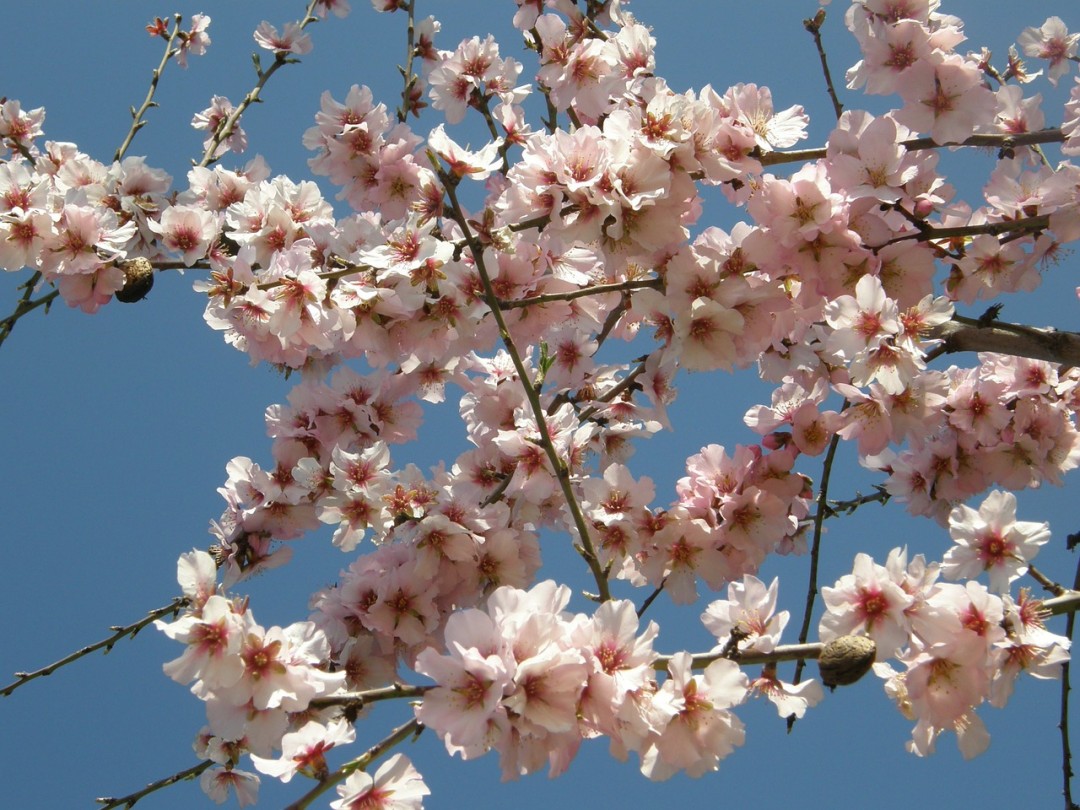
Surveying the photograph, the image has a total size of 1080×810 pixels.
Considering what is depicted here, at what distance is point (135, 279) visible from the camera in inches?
136

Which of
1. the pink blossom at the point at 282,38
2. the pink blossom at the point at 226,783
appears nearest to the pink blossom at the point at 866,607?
the pink blossom at the point at 226,783

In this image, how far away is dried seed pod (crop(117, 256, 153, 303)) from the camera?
3451 millimetres

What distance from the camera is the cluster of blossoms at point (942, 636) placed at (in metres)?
2.28

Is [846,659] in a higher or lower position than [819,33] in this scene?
lower

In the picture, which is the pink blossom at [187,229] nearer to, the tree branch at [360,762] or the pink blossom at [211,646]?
the pink blossom at [211,646]

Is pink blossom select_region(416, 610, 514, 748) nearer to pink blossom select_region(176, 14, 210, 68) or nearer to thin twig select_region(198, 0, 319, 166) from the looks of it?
thin twig select_region(198, 0, 319, 166)

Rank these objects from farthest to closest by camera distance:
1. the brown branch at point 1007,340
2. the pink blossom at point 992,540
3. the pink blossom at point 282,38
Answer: the pink blossom at point 282,38, the brown branch at point 1007,340, the pink blossom at point 992,540

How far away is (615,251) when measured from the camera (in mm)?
2947

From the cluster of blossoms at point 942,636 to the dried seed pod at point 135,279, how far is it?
2.82 meters

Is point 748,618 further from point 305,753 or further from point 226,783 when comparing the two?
point 226,783

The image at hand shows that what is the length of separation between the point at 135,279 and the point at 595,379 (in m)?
1.93

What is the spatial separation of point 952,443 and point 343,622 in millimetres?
2532

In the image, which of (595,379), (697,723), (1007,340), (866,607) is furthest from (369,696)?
(1007,340)

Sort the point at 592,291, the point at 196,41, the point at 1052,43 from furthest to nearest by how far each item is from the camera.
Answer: the point at 196,41, the point at 1052,43, the point at 592,291
